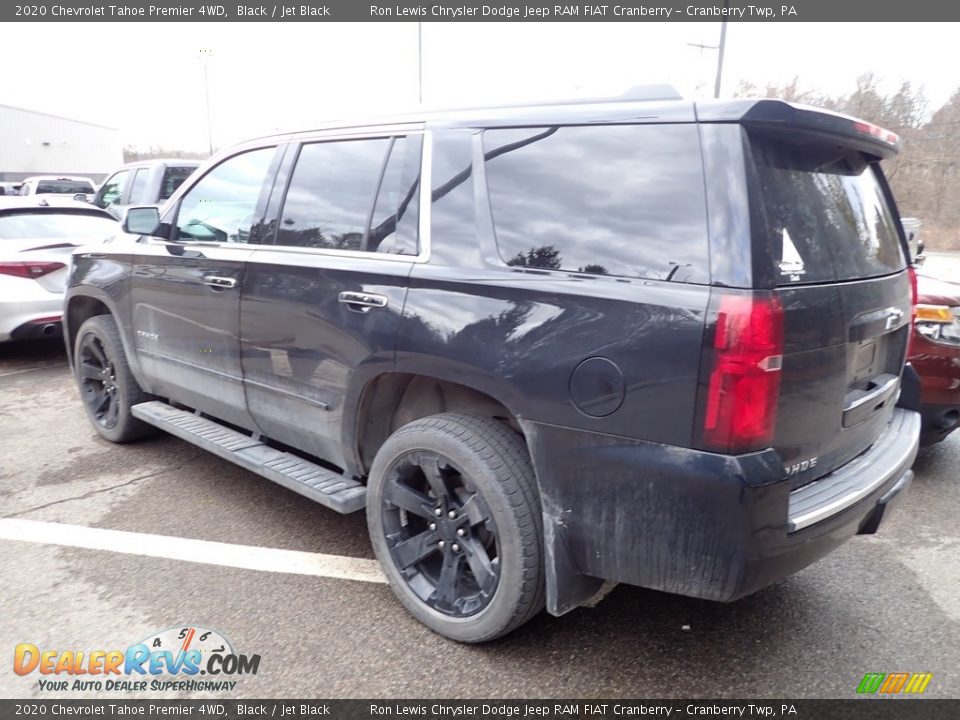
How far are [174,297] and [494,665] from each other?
2675 mm

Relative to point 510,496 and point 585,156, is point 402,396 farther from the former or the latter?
point 585,156

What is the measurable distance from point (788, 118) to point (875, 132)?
2.16 feet

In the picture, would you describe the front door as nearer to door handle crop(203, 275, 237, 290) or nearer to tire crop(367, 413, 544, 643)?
door handle crop(203, 275, 237, 290)

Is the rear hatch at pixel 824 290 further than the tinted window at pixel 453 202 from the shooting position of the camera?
No

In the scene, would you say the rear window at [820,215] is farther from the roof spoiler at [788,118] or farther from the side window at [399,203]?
the side window at [399,203]

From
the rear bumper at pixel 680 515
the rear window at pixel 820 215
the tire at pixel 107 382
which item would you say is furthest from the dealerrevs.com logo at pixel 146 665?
the rear window at pixel 820 215

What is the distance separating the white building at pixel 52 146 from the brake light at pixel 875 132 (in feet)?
155

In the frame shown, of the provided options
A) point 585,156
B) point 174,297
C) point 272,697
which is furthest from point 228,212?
point 272,697

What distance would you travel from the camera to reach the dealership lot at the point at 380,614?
8.33 feet

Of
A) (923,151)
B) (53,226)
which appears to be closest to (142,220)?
(53,226)

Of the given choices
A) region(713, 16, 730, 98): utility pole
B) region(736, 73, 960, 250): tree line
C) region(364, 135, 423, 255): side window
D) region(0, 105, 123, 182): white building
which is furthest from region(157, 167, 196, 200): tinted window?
region(0, 105, 123, 182): white building

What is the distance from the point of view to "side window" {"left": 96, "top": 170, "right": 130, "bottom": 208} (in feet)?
40.8

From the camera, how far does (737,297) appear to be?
2.00m

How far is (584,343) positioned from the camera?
7.33 feet
